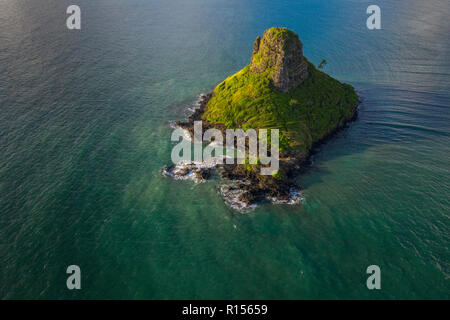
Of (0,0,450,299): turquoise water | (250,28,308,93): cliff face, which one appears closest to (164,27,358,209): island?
(250,28,308,93): cliff face

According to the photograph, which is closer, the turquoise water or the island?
the turquoise water

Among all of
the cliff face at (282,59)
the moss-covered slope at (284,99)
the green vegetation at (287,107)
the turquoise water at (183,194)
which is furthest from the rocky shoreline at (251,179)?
the cliff face at (282,59)

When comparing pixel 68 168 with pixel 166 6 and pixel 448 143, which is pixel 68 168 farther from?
pixel 166 6

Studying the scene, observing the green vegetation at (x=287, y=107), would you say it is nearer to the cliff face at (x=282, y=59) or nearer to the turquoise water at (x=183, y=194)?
the cliff face at (x=282, y=59)

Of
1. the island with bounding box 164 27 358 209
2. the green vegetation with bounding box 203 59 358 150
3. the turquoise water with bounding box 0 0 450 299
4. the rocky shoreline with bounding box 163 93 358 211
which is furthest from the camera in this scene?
the green vegetation with bounding box 203 59 358 150

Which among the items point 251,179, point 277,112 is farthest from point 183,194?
point 277,112

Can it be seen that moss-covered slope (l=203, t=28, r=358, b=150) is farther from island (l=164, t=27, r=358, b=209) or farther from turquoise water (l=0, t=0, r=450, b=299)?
turquoise water (l=0, t=0, r=450, b=299)
